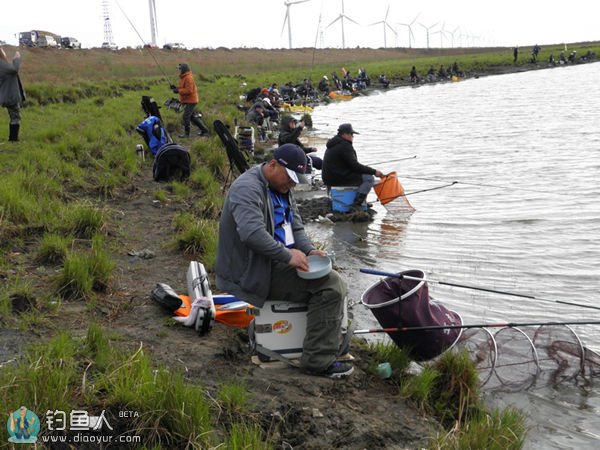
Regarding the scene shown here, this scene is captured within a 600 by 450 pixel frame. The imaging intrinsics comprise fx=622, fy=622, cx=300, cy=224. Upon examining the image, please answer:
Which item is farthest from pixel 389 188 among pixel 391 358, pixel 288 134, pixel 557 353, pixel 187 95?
pixel 187 95

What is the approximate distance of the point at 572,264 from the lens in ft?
25.2

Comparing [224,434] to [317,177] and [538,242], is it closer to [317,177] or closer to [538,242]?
[538,242]

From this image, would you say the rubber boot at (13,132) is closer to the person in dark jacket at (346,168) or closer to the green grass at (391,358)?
the person in dark jacket at (346,168)

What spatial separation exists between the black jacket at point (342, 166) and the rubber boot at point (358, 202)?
0.21 metres

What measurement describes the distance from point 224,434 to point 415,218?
24.8 feet

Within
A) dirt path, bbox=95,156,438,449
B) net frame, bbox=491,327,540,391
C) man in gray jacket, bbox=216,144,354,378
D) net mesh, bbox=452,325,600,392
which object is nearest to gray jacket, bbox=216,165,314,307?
man in gray jacket, bbox=216,144,354,378

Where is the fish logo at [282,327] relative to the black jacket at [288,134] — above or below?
below

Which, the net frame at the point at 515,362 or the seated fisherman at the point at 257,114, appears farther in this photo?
the seated fisherman at the point at 257,114

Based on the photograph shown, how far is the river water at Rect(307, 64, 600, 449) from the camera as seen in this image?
15.9 feet

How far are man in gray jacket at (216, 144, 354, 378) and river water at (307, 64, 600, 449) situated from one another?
1.41 m

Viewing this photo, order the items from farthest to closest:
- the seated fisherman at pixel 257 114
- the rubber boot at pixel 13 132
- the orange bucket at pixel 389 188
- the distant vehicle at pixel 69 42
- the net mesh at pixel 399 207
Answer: the distant vehicle at pixel 69 42 < the seated fisherman at pixel 257 114 < the rubber boot at pixel 13 132 < the net mesh at pixel 399 207 < the orange bucket at pixel 389 188

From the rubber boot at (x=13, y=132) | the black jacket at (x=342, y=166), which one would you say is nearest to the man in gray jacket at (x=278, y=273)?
the black jacket at (x=342, y=166)

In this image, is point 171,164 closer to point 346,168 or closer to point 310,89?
point 346,168

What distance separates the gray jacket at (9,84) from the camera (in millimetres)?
10695
